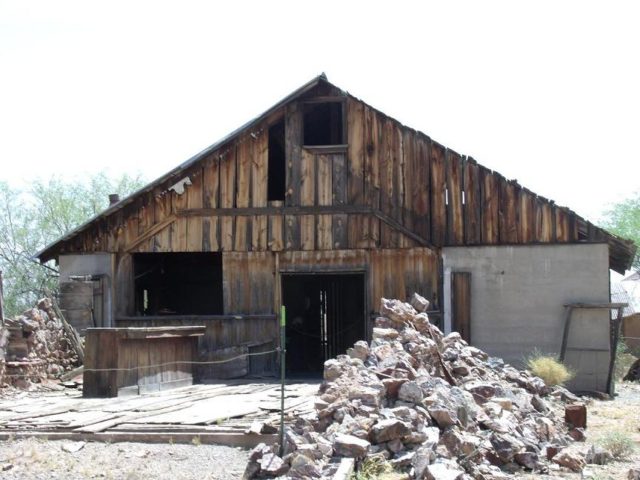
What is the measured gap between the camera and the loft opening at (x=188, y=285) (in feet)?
82.4

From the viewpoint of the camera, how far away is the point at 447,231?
19.5 metres

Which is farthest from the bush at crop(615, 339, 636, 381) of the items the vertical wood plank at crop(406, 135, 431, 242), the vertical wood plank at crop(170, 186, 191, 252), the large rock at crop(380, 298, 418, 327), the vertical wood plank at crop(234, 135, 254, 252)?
the vertical wood plank at crop(170, 186, 191, 252)

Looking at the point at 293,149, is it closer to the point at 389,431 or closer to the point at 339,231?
the point at 339,231

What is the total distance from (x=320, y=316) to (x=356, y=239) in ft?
26.0

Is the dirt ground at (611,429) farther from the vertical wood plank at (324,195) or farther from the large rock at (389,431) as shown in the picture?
the vertical wood plank at (324,195)

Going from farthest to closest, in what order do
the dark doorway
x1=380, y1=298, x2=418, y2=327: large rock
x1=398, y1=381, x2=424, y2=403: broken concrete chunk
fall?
the dark doorway
x1=380, y1=298, x2=418, y2=327: large rock
x1=398, y1=381, x2=424, y2=403: broken concrete chunk

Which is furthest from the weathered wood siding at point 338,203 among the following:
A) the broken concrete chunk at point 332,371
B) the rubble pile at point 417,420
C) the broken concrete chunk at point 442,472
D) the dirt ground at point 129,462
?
the broken concrete chunk at point 442,472

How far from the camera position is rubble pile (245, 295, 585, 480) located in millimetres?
10047

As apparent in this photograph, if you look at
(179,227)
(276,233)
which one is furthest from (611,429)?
(179,227)

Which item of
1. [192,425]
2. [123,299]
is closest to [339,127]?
[123,299]

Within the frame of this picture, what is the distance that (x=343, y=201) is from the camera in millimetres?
19812

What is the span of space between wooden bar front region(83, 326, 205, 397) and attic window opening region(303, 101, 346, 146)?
6.36 m

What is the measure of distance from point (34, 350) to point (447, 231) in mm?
9050

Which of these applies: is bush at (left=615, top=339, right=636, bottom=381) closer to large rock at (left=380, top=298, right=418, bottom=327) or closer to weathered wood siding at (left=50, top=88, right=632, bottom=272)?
weathered wood siding at (left=50, top=88, right=632, bottom=272)
